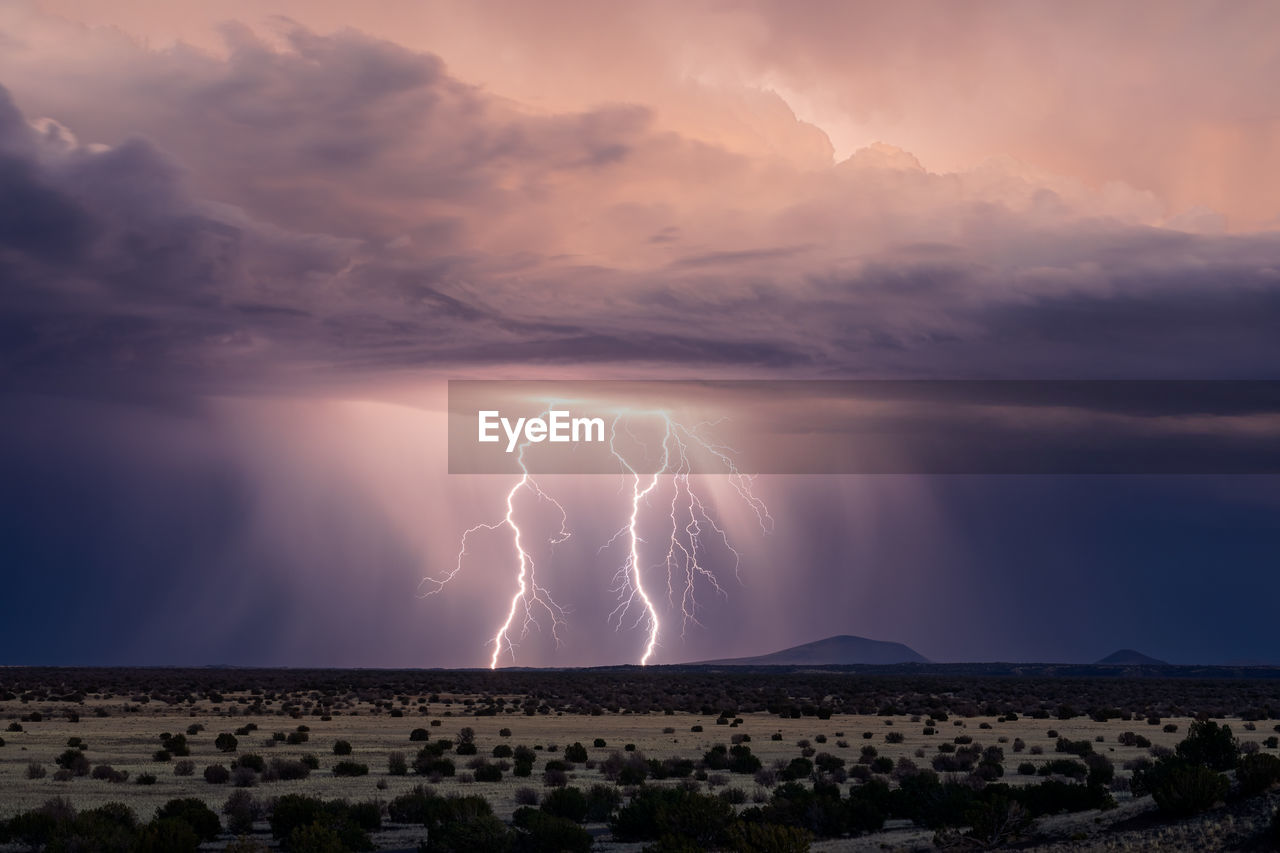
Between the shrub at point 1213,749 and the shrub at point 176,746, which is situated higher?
the shrub at point 1213,749

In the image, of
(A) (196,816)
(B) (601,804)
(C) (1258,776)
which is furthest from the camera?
(B) (601,804)

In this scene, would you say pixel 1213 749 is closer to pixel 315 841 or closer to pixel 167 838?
pixel 315 841

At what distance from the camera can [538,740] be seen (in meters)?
46.5

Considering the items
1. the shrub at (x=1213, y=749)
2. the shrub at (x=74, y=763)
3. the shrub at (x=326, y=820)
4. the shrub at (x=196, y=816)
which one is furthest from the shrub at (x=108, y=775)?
the shrub at (x=1213, y=749)

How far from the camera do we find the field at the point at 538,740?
22.1 metres

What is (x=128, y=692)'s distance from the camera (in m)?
82.6

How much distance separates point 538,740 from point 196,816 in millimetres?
26008

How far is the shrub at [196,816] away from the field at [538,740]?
3.24 feet

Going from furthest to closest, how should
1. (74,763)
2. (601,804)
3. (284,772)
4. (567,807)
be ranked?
(74,763)
(284,772)
(601,804)
(567,807)

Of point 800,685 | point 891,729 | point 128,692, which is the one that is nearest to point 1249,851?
point 891,729

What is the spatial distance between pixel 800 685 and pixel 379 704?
4907 centimetres

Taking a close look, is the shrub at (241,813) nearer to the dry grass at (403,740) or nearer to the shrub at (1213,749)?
the dry grass at (403,740)

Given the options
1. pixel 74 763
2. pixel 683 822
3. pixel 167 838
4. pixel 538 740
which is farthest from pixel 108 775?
pixel 683 822

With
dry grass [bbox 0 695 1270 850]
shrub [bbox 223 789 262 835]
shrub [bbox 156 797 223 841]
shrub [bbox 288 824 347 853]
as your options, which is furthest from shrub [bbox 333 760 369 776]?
shrub [bbox 288 824 347 853]
